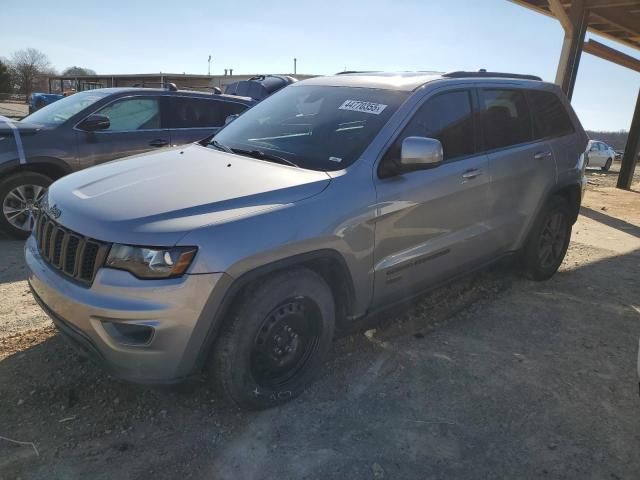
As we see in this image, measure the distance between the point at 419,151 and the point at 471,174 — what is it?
2.89 feet

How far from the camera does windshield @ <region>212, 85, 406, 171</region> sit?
3.07 m

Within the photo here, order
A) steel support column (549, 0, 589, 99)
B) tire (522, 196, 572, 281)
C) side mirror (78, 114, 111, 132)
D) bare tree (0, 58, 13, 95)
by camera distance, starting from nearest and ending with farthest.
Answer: tire (522, 196, 572, 281), side mirror (78, 114, 111, 132), steel support column (549, 0, 589, 99), bare tree (0, 58, 13, 95)

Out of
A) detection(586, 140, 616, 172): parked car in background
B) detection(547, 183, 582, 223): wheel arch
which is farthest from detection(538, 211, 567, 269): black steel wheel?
detection(586, 140, 616, 172): parked car in background

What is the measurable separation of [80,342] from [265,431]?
102 cm

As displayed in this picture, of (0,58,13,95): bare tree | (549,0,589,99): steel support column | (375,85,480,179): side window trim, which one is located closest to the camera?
(375,85,480,179): side window trim

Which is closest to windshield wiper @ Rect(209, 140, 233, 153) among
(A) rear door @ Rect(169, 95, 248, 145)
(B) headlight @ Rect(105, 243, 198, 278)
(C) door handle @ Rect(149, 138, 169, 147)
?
(B) headlight @ Rect(105, 243, 198, 278)

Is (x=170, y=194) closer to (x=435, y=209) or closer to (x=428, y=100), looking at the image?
(x=435, y=209)

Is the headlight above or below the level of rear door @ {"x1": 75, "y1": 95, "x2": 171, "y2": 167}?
below

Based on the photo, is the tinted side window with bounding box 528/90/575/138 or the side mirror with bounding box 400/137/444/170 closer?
the side mirror with bounding box 400/137/444/170

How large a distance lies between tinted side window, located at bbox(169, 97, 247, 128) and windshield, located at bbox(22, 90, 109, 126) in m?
0.86

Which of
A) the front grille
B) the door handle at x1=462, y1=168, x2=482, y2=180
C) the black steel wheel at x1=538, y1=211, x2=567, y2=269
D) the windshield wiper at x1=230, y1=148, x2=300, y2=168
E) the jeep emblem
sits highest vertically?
the windshield wiper at x1=230, y1=148, x2=300, y2=168

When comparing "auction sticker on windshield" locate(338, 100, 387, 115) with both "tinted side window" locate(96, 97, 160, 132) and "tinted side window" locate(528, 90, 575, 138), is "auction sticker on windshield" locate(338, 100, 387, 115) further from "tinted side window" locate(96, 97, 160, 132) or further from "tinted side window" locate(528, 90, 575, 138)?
"tinted side window" locate(96, 97, 160, 132)

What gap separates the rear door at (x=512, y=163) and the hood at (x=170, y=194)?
1747mm

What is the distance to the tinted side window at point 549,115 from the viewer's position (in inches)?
177
